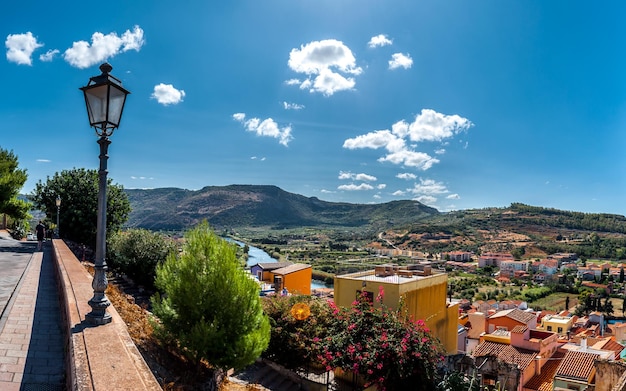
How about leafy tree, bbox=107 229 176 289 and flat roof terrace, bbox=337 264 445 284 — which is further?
leafy tree, bbox=107 229 176 289

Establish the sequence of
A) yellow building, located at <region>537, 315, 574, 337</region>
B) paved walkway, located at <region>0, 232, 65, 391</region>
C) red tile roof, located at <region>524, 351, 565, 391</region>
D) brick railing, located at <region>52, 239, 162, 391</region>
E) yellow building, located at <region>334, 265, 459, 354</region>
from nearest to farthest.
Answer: brick railing, located at <region>52, 239, 162, 391</region> < paved walkway, located at <region>0, 232, 65, 391</region> < yellow building, located at <region>334, 265, 459, 354</region> < red tile roof, located at <region>524, 351, 565, 391</region> < yellow building, located at <region>537, 315, 574, 337</region>

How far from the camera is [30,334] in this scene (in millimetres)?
5625

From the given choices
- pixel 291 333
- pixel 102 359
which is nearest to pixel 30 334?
pixel 102 359

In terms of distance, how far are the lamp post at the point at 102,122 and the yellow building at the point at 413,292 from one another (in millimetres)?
9984

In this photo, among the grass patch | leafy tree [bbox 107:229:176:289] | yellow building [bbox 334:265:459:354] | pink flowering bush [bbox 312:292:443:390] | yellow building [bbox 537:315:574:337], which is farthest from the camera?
the grass patch

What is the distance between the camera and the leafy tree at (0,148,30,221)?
72.3ft

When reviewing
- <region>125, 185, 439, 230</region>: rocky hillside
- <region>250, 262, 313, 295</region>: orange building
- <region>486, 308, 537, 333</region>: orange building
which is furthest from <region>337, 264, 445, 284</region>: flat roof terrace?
<region>125, 185, 439, 230</region>: rocky hillside

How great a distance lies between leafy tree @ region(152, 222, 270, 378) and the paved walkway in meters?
2.03

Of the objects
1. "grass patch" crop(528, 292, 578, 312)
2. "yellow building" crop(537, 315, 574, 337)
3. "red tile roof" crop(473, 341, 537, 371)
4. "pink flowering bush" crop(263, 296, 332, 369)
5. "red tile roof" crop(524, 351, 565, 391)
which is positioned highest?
"pink flowering bush" crop(263, 296, 332, 369)

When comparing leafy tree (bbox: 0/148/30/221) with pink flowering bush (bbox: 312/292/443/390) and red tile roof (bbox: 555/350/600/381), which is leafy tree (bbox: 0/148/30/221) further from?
red tile roof (bbox: 555/350/600/381)

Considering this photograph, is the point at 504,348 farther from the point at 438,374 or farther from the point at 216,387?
the point at 216,387

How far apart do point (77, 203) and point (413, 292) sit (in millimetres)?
17357

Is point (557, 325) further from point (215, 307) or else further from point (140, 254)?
point (215, 307)

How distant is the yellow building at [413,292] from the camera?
14.0 meters
